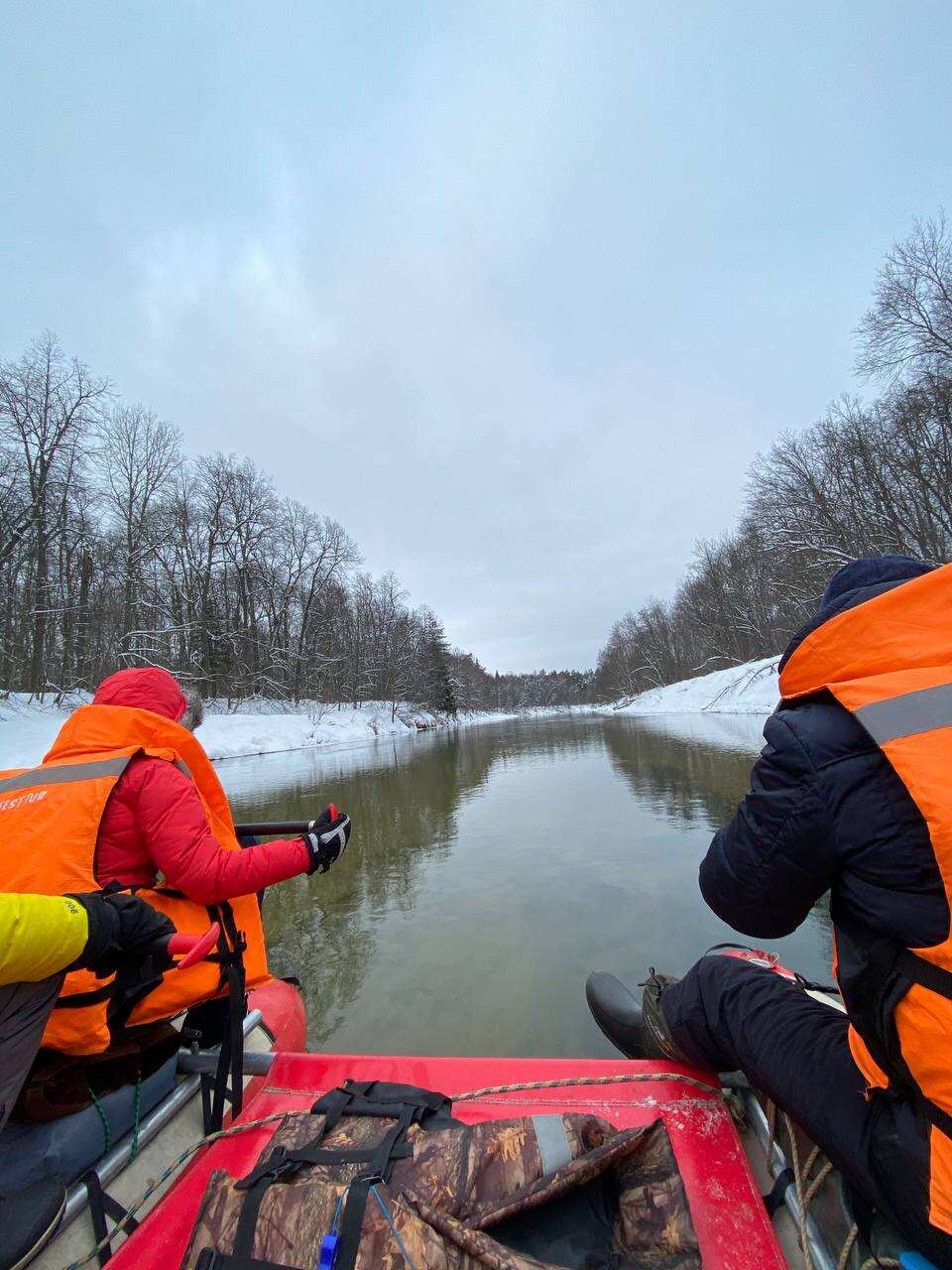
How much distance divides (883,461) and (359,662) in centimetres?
3928

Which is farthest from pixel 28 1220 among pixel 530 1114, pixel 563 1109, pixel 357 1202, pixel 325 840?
pixel 563 1109

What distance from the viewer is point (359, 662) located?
45781 millimetres

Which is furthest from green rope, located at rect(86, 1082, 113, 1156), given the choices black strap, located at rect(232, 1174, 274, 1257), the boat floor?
black strap, located at rect(232, 1174, 274, 1257)

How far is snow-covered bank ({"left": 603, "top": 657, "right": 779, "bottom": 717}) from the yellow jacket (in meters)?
24.9

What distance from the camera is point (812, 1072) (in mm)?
1468

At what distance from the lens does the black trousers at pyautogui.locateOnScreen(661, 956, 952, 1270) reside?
3.71 feet

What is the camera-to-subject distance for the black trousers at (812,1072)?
44.5 inches

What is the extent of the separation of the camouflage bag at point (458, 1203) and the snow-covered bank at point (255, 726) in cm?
1674

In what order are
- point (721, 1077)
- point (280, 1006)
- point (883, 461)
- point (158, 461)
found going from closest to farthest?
point (721, 1077), point (280, 1006), point (883, 461), point (158, 461)

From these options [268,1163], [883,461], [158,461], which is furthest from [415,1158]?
[158,461]

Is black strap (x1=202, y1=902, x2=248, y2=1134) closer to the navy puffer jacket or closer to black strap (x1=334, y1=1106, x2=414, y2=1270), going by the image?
black strap (x1=334, y1=1106, x2=414, y2=1270)

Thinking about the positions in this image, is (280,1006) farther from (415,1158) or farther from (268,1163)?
(415,1158)

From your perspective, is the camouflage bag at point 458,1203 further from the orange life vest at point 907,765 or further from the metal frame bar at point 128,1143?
the orange life vest at point 907,765

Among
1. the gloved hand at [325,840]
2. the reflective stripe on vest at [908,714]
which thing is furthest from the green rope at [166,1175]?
the reflective stripe on vest at [908,714]
